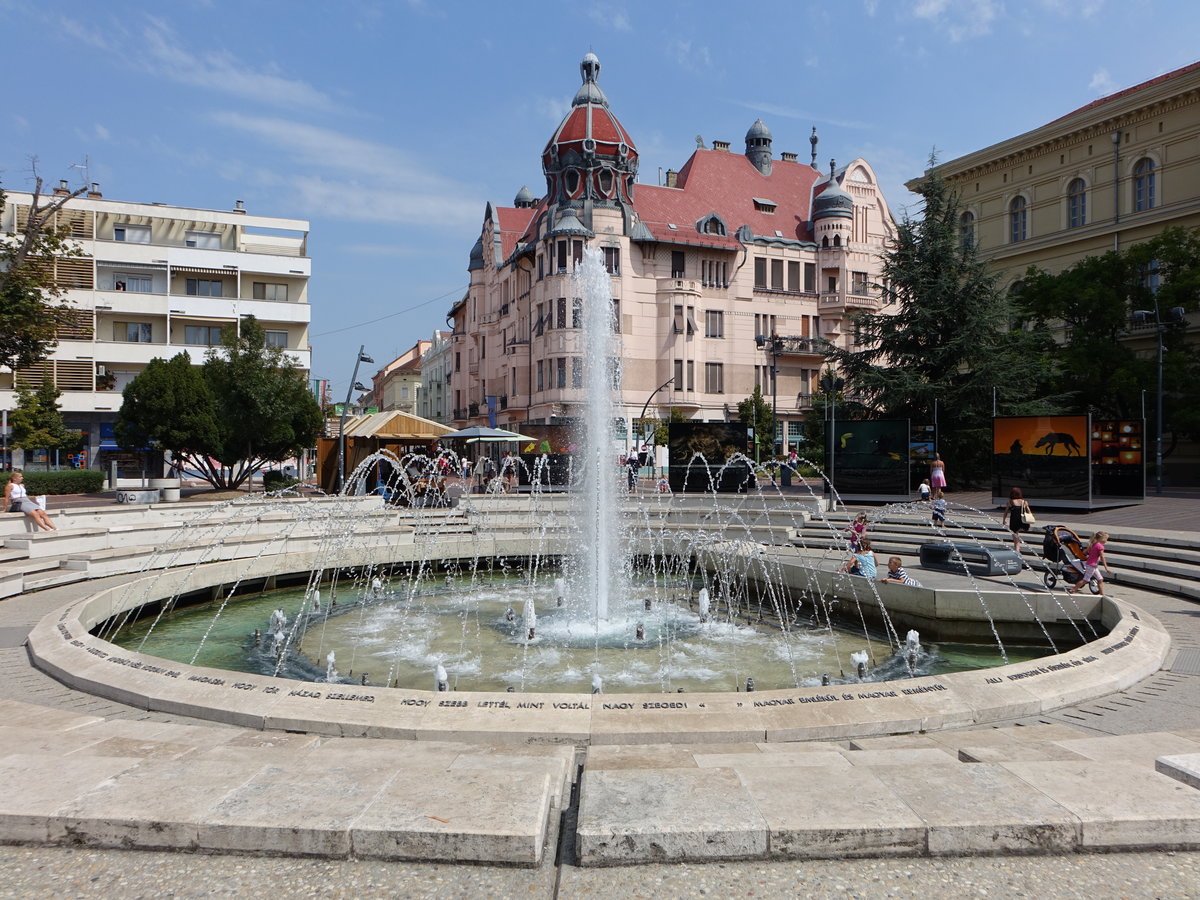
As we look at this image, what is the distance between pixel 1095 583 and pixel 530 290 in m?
45.9

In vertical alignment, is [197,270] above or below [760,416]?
above

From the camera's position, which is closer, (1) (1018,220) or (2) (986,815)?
(2) (986,815)

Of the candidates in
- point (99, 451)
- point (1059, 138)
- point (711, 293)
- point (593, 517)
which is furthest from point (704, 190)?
point (593, 517)

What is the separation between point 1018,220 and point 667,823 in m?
50.5

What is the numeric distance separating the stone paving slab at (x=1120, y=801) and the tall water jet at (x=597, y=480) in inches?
319

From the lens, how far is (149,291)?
47156mm

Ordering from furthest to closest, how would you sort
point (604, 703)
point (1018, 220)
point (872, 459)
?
point (1018, 220) < point (872, 459) < point (604, 703)

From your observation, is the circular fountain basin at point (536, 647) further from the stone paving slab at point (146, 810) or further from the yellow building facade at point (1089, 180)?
the yellow building facade at point (1089, 180)

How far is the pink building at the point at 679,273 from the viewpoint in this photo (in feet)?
167

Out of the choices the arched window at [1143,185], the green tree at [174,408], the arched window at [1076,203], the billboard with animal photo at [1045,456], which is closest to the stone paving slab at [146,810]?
the billboard with animal photo at [1045,456]

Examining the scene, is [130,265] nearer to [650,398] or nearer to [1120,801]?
[650,398]

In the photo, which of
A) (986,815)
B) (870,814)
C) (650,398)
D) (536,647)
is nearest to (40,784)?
(870,814)

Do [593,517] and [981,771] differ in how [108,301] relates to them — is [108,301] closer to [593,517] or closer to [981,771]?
[593,517]

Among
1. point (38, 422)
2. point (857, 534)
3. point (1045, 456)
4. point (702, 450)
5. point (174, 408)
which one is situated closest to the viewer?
point (857, 534)
